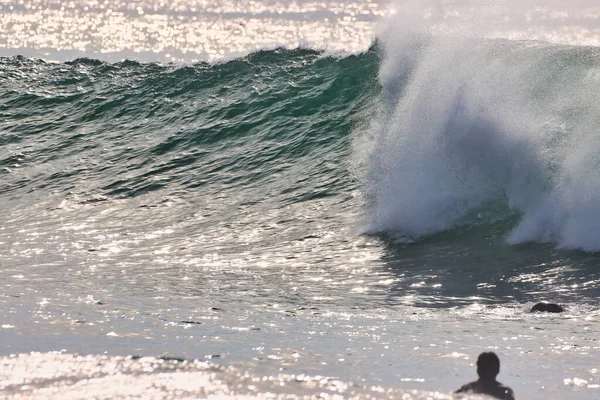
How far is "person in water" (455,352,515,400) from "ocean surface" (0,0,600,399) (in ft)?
0.55

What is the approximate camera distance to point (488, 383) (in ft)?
25.6

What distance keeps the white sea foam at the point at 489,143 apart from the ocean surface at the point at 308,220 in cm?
4

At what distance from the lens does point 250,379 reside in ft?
26.5

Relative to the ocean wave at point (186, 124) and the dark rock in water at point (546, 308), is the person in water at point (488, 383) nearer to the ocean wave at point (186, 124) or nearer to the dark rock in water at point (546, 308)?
the dark rock in water at point (546, 308)

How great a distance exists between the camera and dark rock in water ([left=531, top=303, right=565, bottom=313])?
10.7 meters

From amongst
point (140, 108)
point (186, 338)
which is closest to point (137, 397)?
point (186, 338)

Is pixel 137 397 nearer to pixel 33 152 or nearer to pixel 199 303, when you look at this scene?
pixel 199 303

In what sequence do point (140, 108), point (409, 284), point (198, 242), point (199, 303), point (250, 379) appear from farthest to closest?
1. point (140, 108)
2. point (198, 242)
3. point (409, 284)
4. point (199, 303)
5. point (250, 379)

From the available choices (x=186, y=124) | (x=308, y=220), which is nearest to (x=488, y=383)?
(x=308, y=220)

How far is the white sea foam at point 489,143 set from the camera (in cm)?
1470

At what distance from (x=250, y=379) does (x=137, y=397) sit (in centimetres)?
96

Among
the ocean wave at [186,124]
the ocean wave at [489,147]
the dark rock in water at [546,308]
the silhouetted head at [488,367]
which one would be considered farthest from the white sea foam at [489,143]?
the silhouetted head at [488,367]

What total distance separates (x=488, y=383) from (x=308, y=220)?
835 cm

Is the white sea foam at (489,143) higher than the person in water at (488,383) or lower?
higher
